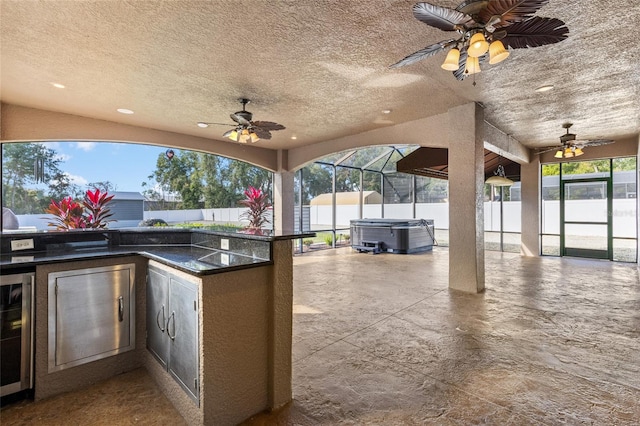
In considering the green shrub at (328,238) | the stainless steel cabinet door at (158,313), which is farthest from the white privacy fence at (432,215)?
the stainless steel cabinet door at (158,313)

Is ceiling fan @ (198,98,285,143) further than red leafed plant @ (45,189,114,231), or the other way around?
red leafed plant @ (45,189,114,231)

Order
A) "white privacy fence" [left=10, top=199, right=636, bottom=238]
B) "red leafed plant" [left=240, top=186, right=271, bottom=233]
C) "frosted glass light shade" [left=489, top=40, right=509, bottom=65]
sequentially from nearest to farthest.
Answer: "frosted glass light shade" [left=489, top=40, right=509, bottom=65] → "white privacy fence" [left=10, top=199, right=636, bottom=238] → "red leafed plant" [left=240, top=186, right=271, bottom=233]

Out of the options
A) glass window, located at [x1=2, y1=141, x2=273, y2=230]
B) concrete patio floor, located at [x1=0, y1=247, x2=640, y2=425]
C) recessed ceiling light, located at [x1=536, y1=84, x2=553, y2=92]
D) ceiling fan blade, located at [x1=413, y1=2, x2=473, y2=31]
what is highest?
recessed ceiling light, located at [x1=536, y1=84, x2=553, y2=92]

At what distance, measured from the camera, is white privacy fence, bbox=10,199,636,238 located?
7.43 meters

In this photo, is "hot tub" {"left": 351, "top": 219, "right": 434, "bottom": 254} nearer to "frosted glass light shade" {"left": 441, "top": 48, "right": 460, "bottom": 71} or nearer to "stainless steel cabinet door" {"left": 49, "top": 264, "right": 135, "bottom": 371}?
"frosted glass light shade" {"left": 441, "top": 48, "right": 460, "bottom": 71}

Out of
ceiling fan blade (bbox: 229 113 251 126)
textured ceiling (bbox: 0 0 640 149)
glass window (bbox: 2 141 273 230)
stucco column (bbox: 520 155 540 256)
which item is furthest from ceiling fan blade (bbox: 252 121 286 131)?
stucco column (bbox: 520 155 540 256)

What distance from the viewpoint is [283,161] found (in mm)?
8547

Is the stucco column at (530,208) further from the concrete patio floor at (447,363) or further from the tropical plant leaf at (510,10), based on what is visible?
the tropical plant leaf at (510,10)

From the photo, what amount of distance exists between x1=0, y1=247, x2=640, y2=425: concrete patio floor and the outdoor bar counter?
14 cm

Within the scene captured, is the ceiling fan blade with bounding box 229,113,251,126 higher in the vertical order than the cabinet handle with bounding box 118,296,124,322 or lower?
higher

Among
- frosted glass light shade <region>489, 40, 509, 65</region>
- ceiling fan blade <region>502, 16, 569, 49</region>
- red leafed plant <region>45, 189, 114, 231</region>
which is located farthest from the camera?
red leafed plant <region>45, 189, 114, 231</region>

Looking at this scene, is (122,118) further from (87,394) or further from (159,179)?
(87,394)

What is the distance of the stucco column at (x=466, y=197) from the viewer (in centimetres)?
469

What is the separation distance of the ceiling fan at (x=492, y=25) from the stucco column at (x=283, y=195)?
6.36 metres
